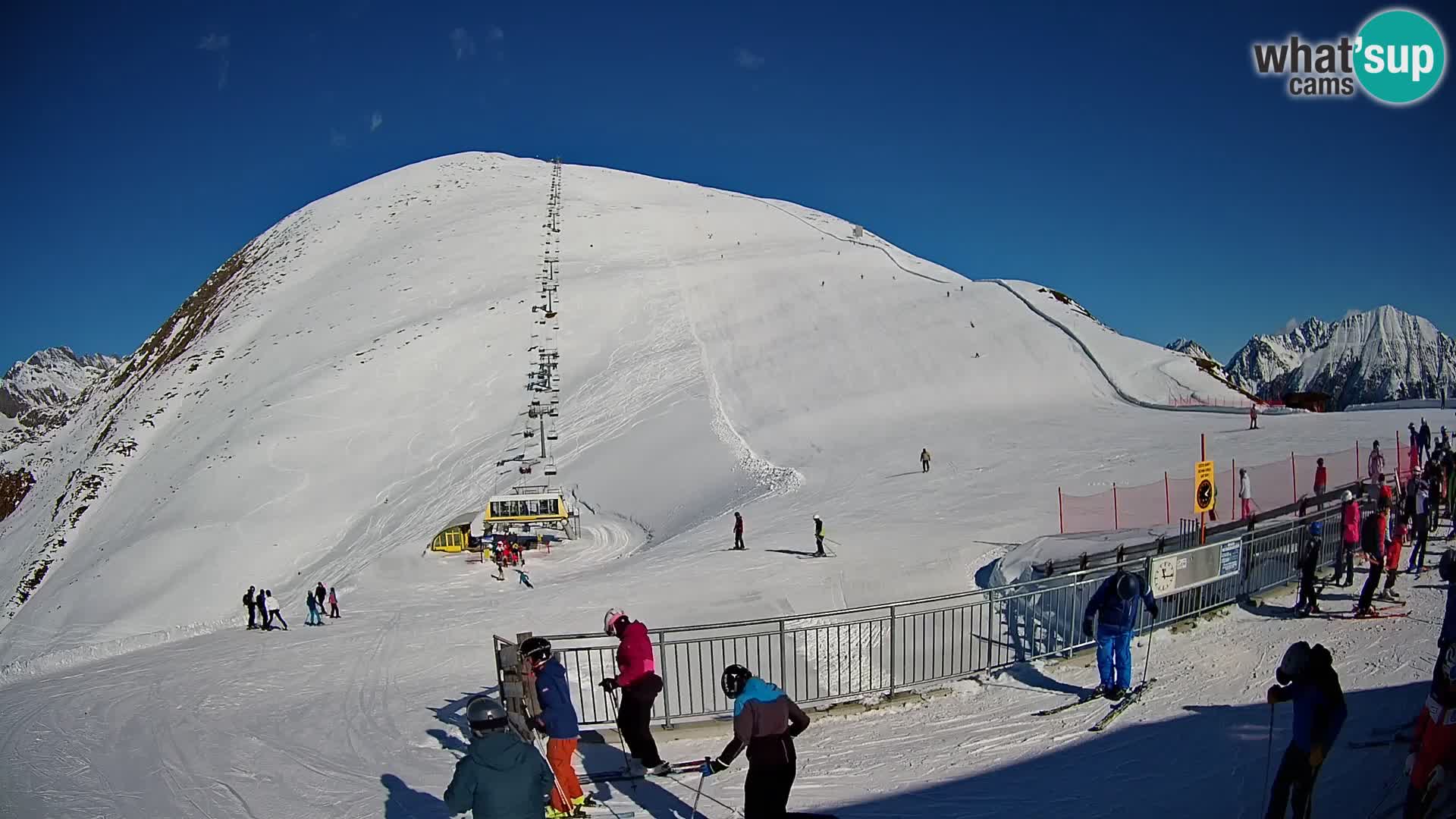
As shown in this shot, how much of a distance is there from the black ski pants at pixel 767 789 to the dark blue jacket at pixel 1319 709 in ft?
10.9

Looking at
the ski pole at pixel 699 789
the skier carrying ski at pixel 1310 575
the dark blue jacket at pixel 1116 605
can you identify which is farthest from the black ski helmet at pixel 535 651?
the skier carrying ski at pixel 1310 575

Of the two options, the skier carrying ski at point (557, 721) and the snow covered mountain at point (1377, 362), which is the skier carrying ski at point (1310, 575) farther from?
the snow covered mountain at point (1377, 362)

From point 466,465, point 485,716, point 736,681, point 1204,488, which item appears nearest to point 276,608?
point 466,465

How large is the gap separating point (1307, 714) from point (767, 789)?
3594 mm

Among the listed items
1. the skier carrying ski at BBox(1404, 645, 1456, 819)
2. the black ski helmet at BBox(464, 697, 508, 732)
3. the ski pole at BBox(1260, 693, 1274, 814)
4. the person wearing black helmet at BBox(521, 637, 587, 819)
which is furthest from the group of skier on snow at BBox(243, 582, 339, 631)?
the skier carrying ski at BBox(1404, 645, 1456, 819)

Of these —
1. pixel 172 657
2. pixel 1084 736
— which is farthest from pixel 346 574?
pixel 1084 736

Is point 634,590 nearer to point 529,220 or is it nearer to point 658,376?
point 658,376

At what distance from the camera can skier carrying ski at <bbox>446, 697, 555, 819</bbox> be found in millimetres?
4672

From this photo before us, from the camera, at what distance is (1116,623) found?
8.85 m

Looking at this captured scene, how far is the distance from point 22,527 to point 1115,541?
190 ft

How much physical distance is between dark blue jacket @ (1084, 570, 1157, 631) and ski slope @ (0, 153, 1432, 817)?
1.55m

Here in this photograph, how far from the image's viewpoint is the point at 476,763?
4676mm

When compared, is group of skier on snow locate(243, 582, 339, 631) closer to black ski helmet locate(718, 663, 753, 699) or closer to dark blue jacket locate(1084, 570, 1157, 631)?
black ski helmet locate(718, 663, 753, 699)

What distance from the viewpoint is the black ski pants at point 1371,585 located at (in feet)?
33.9
